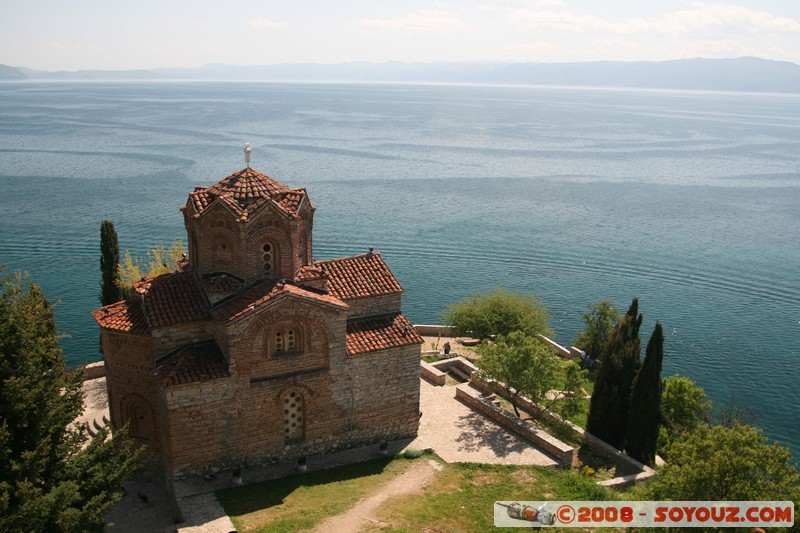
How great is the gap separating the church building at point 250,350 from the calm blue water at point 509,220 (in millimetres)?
18472

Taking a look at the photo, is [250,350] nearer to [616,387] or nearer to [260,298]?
[260,298]

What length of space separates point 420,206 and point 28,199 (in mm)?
42645

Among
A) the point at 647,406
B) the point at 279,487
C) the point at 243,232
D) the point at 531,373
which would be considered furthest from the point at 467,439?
the point at 243,232

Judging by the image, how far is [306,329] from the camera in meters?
22.9

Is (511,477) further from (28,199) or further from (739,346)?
(28,199)

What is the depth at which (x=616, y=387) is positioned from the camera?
27.7m

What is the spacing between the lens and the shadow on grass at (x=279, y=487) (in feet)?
69.1

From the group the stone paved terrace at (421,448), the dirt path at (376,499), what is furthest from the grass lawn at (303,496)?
the stone paved terrace at (421,448)

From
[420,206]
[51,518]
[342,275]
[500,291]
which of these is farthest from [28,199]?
[51,518]

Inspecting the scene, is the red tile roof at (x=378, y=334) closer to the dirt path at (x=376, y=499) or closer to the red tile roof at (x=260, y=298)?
the red tile roof at (x=260, y=298)

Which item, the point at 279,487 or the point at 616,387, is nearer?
the point at 279,487

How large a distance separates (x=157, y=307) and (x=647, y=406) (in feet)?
61.1

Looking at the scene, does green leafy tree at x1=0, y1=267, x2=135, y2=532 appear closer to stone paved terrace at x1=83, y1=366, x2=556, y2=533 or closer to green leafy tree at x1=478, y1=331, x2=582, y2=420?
stone paved terrace at x1=83, y1=366, x2=556, y2=533

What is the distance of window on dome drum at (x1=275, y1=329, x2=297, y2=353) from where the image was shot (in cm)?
2269
